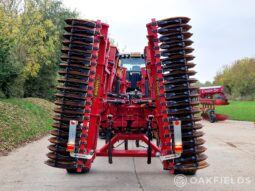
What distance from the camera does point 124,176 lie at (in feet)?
24.3

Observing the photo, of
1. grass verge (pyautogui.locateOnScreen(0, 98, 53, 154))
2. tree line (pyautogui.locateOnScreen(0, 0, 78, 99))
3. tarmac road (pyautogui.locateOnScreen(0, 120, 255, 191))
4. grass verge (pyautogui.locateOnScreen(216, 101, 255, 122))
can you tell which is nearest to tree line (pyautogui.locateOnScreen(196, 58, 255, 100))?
grass verge (pyautogui.locateOnScreen(216, 101, 255, 122))

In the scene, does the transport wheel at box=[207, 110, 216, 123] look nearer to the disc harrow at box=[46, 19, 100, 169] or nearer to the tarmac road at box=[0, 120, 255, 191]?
the tarmac road at box=[0, 120, 255, 191]

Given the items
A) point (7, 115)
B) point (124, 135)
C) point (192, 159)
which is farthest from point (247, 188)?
point (7, 115)

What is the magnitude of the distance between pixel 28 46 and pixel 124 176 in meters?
18.9

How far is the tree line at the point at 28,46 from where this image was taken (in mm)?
19663

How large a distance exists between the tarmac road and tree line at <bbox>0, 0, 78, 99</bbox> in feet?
35.5

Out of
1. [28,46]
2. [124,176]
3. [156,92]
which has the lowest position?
[124,176]

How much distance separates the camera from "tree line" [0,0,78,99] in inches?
774

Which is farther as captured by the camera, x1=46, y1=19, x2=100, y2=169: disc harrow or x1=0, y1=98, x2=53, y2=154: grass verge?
x1=0, y1=98, x2=53, y2=154: grass verge

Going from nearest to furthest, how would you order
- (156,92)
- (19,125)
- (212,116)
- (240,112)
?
(156,92)
(19,125)
(212,116)
(240,112)

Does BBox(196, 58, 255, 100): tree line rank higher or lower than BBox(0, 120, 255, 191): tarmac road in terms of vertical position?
higher

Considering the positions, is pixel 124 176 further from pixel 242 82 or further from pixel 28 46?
pixel 242 82

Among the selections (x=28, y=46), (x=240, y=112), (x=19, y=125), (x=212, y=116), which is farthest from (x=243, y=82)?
(x=19, y=125)

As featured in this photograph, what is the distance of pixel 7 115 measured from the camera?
15773 mm
